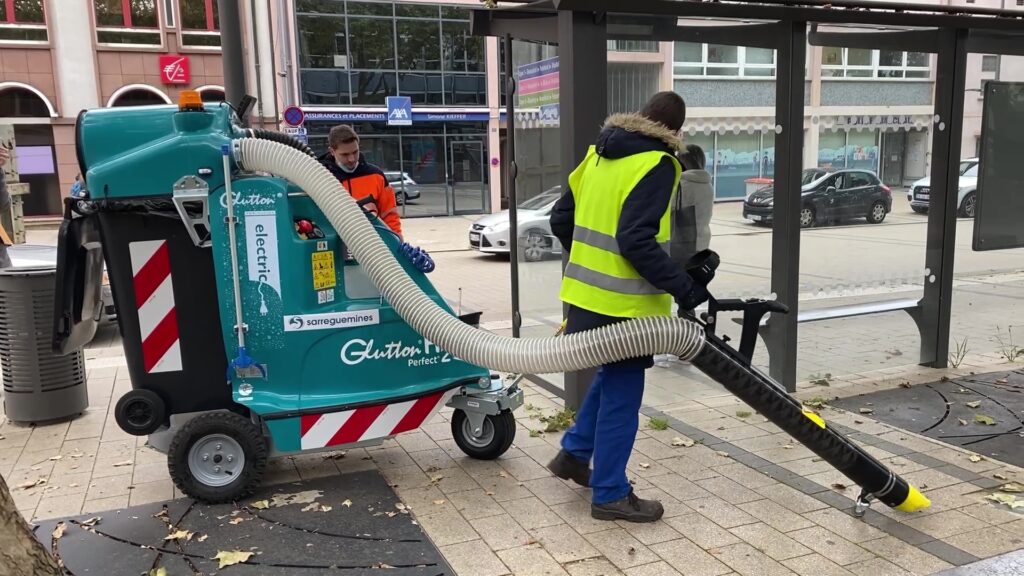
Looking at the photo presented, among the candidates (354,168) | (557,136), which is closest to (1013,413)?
(557,136)

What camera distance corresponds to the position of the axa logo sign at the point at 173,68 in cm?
2303

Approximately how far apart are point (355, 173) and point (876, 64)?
3.93m

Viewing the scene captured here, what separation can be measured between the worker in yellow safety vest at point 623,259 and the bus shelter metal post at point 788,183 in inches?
81.8

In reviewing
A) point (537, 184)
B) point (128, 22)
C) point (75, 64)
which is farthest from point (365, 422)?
point (128, 22)

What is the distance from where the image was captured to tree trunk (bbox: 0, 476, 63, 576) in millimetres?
2156

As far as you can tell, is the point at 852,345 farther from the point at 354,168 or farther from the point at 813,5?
the point at 354,168

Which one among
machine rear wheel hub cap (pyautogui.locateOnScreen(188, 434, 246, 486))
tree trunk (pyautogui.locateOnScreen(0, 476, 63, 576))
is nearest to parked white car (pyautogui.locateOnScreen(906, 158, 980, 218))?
machine rear wheel hub cap (pyautogui.locateOnScreen(188, 434, 246, 486))

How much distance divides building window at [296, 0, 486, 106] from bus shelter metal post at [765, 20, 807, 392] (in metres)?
19.9

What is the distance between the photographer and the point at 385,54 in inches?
965


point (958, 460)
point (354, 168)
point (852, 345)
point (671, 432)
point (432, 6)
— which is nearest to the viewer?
point (958, 460)

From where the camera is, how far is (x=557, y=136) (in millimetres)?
5254

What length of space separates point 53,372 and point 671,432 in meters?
3.97

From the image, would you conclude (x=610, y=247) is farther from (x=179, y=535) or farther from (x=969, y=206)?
(x=969, y=206)

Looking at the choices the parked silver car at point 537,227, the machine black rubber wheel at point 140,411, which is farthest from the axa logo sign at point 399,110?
the machine black rubber wheel at point 140,411
